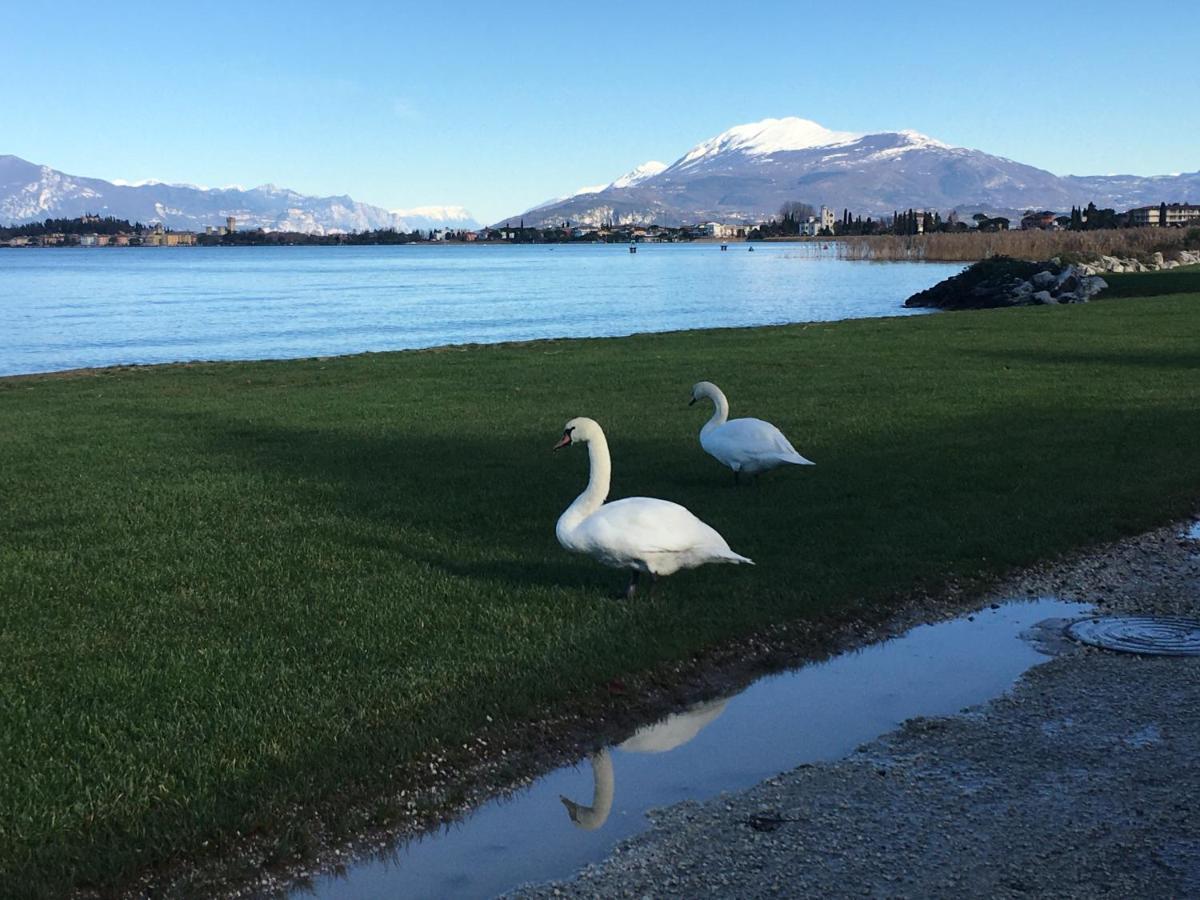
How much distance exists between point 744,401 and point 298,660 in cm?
1395

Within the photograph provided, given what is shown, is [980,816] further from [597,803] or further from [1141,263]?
[1141,263]

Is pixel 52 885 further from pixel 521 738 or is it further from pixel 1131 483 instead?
pixel 1131 483

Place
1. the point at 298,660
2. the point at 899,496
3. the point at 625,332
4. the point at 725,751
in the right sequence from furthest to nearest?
the point at 625,332
the point at 899,496
the point at 298,660
the point at 725,751

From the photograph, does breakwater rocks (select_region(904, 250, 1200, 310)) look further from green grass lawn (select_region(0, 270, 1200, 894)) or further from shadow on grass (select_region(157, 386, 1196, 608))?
shadow on grass (select_region(157, 386, 1196, 608))

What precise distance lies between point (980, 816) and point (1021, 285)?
54969 mm

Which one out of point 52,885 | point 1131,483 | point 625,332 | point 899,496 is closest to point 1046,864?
point 52,885

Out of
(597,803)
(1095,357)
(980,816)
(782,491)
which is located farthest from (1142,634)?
(1095,357)

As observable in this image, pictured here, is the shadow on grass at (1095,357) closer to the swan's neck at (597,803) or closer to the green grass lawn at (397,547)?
the green grass lawn at (397,547)

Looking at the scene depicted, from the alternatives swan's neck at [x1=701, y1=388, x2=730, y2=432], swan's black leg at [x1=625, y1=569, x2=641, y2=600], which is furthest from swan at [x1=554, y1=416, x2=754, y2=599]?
swan's neck at [x1=701, y1=388, x2=730, y2=432]

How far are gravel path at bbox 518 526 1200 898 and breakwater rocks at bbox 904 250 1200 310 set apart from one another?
4637 centimetres

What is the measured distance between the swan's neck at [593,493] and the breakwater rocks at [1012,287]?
45.0 meters

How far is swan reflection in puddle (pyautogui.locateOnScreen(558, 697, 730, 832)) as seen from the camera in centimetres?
623

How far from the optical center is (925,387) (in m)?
22.4

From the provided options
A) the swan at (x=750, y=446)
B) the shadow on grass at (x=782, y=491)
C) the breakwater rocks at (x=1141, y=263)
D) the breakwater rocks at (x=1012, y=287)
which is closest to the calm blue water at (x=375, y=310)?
the breakwater rocks at (x=1012, y=287)
